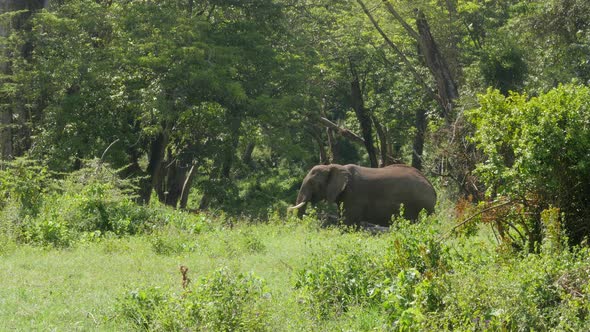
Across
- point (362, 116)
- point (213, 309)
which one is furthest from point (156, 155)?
point (213, 309)

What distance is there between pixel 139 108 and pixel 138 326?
15.6 meters

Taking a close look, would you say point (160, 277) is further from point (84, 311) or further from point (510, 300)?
point (510, 300)

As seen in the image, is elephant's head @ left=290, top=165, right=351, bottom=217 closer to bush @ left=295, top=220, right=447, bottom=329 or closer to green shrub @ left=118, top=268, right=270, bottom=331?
bush @ left=295, top=220, right=447, bottom=329

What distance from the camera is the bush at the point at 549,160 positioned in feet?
30.6

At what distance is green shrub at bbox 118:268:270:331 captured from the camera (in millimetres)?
7555

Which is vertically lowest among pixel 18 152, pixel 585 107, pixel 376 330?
pixel 18 152

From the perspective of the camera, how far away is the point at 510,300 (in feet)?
23.7

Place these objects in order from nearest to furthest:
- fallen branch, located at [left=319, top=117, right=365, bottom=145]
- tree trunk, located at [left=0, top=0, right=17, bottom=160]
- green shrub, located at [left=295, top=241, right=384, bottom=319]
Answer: green shrub, located at [left=295, top=241, right=384, bottom=319]
tree trunk, located at [left=0, top=0, right=17, bottom=160]
fallen branch, located at [left=319, top=117, right=365, bottom=145]

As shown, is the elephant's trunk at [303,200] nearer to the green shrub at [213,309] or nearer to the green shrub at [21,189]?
the green shrub at [21,189]

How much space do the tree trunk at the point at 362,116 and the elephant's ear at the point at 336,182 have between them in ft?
47.1

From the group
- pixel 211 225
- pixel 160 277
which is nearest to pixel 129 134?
pixel 211 225

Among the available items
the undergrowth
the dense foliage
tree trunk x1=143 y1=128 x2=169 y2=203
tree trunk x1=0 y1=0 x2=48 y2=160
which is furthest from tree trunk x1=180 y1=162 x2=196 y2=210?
the undergrowth

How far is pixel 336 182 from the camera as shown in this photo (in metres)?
20.2

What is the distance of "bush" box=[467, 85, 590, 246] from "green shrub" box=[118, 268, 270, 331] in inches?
116
